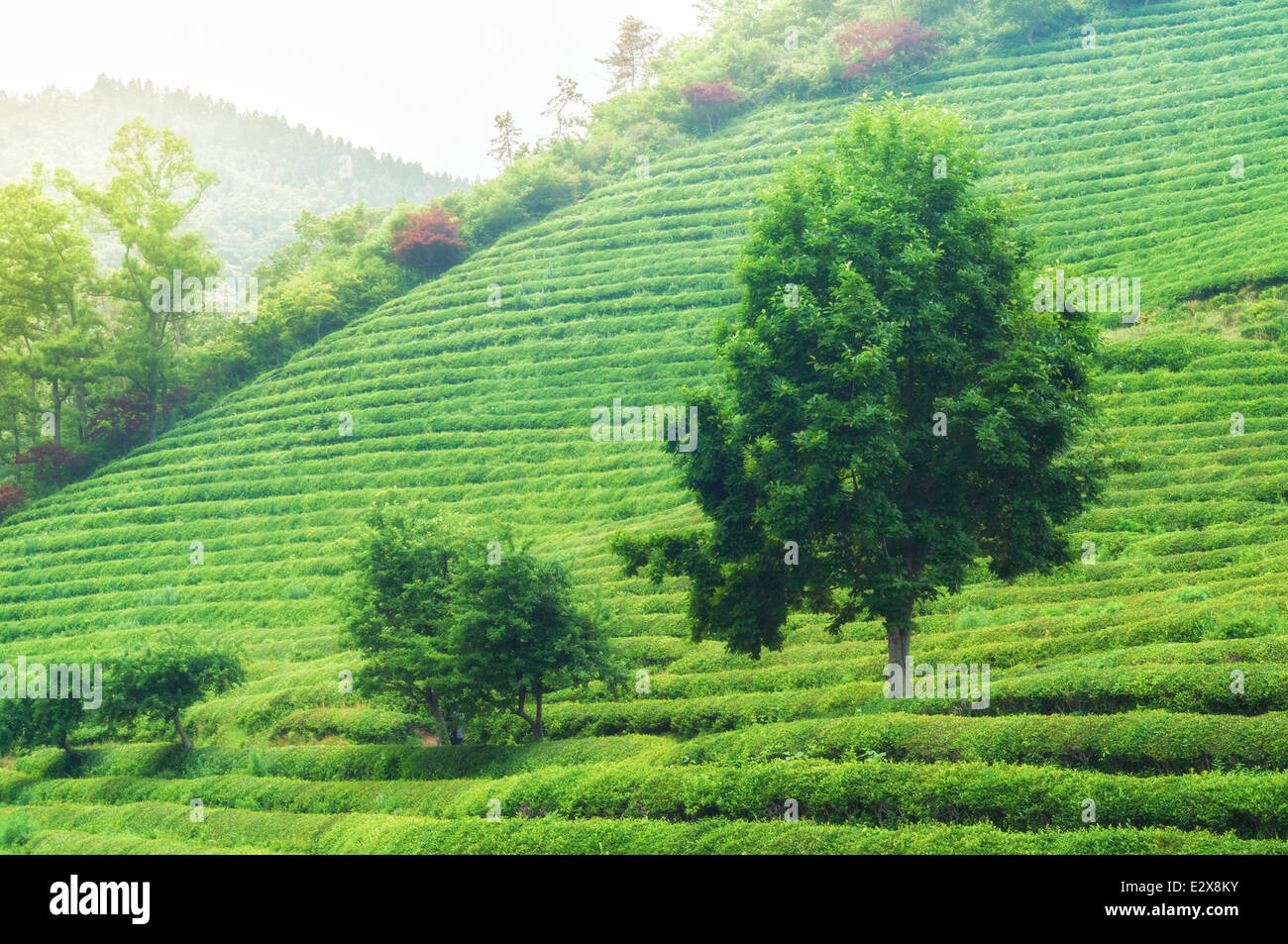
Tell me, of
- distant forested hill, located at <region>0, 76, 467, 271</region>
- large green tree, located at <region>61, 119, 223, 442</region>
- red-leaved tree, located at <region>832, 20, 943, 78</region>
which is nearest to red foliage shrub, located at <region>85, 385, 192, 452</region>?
large green tree, located at <region>61, 119, 223, 442</region>

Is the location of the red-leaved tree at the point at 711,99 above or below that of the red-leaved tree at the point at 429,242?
above

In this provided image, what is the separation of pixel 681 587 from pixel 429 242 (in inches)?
1883

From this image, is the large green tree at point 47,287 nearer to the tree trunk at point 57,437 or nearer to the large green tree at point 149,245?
the tree trunk at point 57,437

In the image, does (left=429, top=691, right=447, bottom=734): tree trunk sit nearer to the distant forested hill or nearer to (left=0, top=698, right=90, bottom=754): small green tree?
(left=0, top=698, right=90, bottom=754): small green tree

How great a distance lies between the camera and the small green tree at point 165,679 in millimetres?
29609

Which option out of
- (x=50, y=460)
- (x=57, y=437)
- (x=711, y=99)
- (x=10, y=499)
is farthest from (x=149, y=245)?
(x=711, y=99)

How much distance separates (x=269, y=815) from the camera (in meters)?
23.8

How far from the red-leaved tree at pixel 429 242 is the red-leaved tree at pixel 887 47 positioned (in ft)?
104

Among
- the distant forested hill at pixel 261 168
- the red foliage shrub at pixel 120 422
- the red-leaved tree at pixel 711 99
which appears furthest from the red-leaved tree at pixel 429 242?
the distant forested hill at pixel 261 168

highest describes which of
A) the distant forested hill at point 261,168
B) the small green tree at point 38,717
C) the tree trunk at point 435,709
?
the distant forested hill at point 261,168

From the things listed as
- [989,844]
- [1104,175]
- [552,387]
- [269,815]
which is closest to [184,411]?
[552,387]

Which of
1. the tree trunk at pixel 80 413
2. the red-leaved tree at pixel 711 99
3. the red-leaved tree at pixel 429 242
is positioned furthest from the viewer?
the red-leaved tree at pixel 711 99

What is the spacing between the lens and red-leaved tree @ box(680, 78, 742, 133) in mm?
81562

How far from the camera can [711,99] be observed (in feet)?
268
